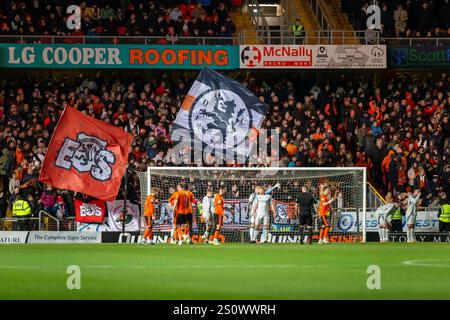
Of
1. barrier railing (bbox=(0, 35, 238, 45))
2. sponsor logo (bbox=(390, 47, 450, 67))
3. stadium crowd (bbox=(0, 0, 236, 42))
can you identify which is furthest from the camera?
sponsor logo (bbox=(390, 47, 450, 67))

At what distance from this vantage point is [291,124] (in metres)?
34.3

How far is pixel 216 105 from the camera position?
96.1ft

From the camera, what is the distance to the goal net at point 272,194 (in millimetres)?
29938

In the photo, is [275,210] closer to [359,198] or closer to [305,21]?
[359,198]

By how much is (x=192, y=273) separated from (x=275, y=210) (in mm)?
13477

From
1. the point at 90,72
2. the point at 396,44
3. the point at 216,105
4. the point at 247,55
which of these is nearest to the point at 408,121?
the point at 396,44

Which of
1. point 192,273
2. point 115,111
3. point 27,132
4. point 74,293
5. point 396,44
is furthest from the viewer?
point 396,44

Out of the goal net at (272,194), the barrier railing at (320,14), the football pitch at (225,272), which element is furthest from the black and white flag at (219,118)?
the barrier railing at (320,14)

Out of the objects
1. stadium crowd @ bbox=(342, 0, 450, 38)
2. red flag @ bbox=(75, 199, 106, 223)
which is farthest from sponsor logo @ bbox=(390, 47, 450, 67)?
red flag @ bbox=(75, 199, 106, 223)

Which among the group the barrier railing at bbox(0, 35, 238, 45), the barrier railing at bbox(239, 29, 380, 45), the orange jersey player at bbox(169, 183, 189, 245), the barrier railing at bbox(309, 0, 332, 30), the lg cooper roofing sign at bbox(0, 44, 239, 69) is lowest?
the orange jersey player at bbox(169, 183, 189, 245)

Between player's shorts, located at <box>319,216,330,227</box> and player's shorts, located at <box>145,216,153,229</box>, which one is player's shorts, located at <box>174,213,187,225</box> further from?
player's shorts, located at <box>319,216,330,227</box>

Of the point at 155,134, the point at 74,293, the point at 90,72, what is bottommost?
the point at 74,293

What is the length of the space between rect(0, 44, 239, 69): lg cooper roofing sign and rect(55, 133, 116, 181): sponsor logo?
7.02 m

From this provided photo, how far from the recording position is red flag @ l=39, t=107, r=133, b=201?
1136 inches
